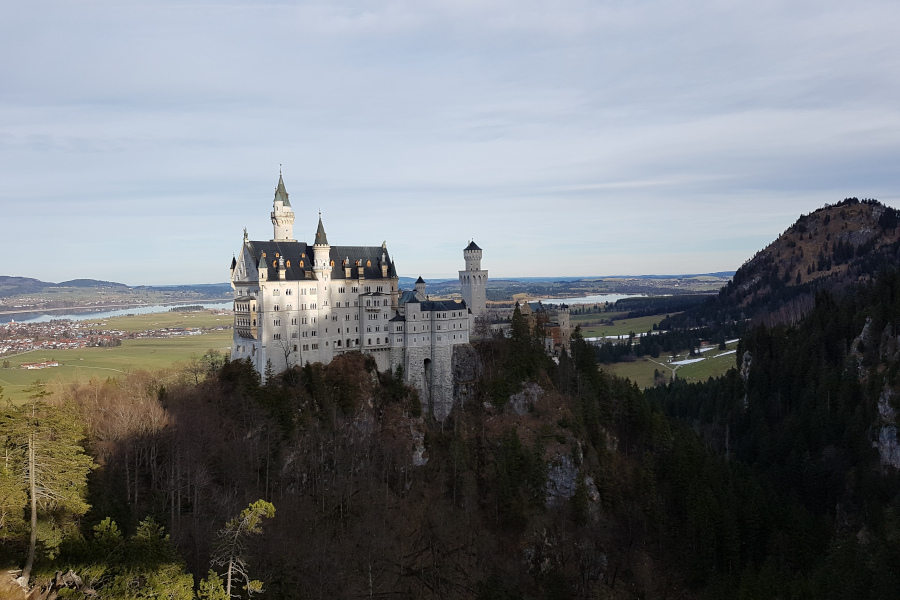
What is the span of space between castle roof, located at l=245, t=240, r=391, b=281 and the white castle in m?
0.14

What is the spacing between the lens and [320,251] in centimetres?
8856

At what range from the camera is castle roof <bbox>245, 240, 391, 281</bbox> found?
3334 inches

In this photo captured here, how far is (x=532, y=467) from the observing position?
85688 millimetres

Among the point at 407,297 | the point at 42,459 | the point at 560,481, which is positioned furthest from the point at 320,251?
the point at 42,459

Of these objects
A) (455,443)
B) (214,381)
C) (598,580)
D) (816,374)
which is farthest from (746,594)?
(816,374)

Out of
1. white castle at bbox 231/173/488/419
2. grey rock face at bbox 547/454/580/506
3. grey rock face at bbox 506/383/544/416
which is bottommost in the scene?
grey rock face at bbox 547/454/580/506

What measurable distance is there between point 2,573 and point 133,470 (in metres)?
24.8

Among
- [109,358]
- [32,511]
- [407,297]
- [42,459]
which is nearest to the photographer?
[32,511]

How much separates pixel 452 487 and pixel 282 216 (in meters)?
43.3

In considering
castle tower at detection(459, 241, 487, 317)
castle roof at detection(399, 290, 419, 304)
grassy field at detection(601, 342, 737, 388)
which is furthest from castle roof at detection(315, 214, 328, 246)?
grassy field at detection(601, 342, 737, 388)

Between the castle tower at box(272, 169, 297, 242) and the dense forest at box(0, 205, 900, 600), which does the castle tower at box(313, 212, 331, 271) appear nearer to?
the castle tower at box(272, 169, 297, 242)

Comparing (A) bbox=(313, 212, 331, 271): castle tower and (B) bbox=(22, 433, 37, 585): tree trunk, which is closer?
(B) bbox=(22, 433, 37, 585): tree trunk

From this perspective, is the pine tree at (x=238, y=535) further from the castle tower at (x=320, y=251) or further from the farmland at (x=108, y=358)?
the farmland at (x=108, y=358)

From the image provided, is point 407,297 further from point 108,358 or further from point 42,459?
point 108,358
